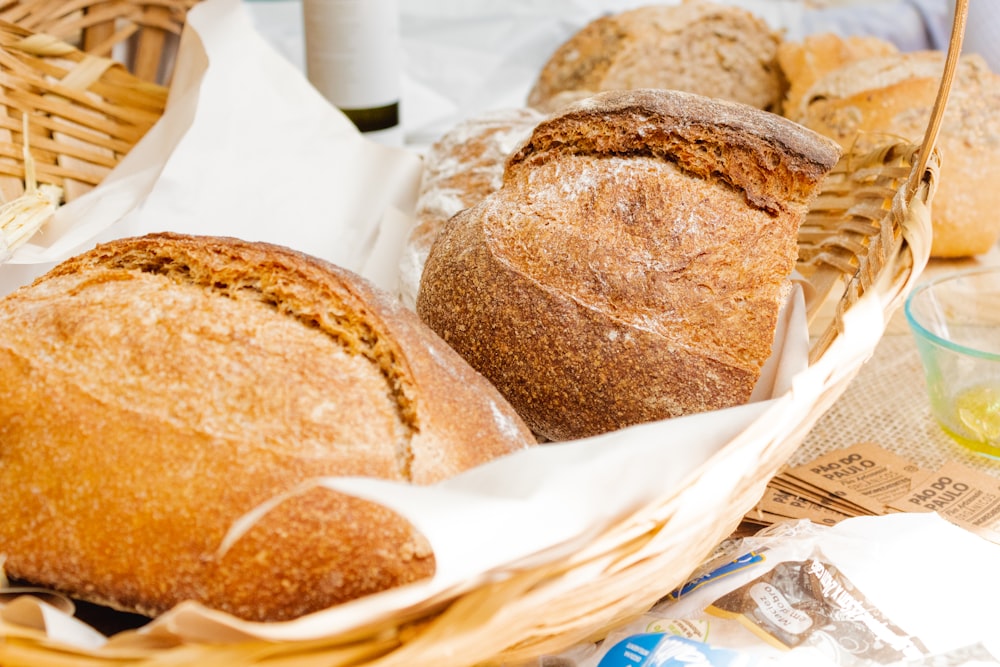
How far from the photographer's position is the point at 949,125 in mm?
1908

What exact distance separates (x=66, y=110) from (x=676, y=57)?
1.55 m

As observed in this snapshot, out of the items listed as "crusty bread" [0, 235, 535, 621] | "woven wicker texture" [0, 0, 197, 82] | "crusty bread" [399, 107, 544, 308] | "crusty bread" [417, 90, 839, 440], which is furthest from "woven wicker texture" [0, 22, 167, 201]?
"crusty bread" [417, 90, 839, 440]

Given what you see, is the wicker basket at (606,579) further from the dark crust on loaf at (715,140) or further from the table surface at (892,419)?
the table surface at (892,419)

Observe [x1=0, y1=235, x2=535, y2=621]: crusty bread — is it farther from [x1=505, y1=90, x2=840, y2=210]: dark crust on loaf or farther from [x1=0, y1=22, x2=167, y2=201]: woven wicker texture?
[x1=0, y1=22, x2=167, y2=201]: woven wicker texture

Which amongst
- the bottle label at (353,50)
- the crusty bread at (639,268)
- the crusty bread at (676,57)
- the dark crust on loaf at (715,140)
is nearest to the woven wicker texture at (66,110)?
the bottle label at (353,50)

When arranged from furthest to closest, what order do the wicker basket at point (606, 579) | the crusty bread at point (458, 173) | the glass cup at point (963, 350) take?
the crusty bread at point (458, 173)
the glass cup at point (963, 350)
the wicker basket at point (606, 579)

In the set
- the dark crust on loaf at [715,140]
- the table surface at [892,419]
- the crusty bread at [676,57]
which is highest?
the dark crust on loaf at [715,140]

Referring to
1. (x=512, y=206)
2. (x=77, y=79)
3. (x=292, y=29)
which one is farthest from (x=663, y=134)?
(x=292, y=29)

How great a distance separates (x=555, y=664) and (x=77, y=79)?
1.36m

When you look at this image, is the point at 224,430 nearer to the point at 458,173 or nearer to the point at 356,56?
the point at 458,173

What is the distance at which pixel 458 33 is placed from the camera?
3344 mm

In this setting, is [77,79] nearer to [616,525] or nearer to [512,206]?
[512,206]

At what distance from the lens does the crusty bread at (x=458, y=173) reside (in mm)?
1505

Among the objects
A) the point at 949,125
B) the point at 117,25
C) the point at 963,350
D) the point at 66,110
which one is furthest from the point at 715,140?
the point at 117,25
